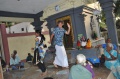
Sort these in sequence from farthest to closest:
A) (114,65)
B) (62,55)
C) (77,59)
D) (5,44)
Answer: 1. (5,44)
2. (62,55)
3. (114,65)
4. (77,59)

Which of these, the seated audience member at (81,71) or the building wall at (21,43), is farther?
the building wall at (21,43)

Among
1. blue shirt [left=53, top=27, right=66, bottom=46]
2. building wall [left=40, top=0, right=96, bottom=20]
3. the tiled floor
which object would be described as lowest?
the tiled floor

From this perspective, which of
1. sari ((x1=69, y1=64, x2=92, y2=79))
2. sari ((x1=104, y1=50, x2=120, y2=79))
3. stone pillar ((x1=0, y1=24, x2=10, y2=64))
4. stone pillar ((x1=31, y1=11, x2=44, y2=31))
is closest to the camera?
sari ((x1=69, y1=64, x2=92, y2=79))

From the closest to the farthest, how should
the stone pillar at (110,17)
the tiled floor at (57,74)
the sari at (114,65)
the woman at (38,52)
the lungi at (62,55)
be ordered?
the sari at (114,65) → the tiled floor at (57,74) → the woman at (38,52) → the lungi at (62,55) → the stone pillar at (110,17)

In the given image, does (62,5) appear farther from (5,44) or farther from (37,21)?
(5,44)

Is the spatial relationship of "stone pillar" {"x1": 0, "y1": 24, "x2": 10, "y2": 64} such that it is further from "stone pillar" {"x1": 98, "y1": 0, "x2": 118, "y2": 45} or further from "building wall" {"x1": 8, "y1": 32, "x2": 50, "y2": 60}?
"stone pillar" {"x1": 98, "y1": 0, "x2": 118, "y2": 45}

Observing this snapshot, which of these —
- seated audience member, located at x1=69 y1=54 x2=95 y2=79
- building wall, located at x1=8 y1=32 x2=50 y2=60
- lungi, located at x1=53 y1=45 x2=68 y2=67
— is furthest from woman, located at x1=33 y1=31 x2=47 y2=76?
building wall, located at x1=8 y1=32 x2=50 y2=60

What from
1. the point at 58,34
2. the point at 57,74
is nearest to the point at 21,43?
the point at 58,34

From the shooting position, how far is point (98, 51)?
7.04 m

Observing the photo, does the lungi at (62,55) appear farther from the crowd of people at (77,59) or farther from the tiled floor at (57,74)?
the tiled floor at (57,74)

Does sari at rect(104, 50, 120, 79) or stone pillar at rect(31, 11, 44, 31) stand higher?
stone pillar at rect(31, 11, 44, 31)

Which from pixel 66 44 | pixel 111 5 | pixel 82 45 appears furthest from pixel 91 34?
pixel 111 5

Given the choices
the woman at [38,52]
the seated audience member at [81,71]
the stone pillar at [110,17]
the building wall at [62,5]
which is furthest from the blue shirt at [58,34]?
the building wall at [62,5]

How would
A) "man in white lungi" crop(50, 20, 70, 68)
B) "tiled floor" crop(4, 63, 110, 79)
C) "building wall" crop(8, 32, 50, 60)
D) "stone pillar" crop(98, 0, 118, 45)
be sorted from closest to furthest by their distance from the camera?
"tiled floor" crop(4, 63, 110, 79), "man in white lungi" crop(50, 20, 70, 68), "stone pillar" crop(98, 0, 118, 45), "building wall" crop(8, 32, 50, 60)
